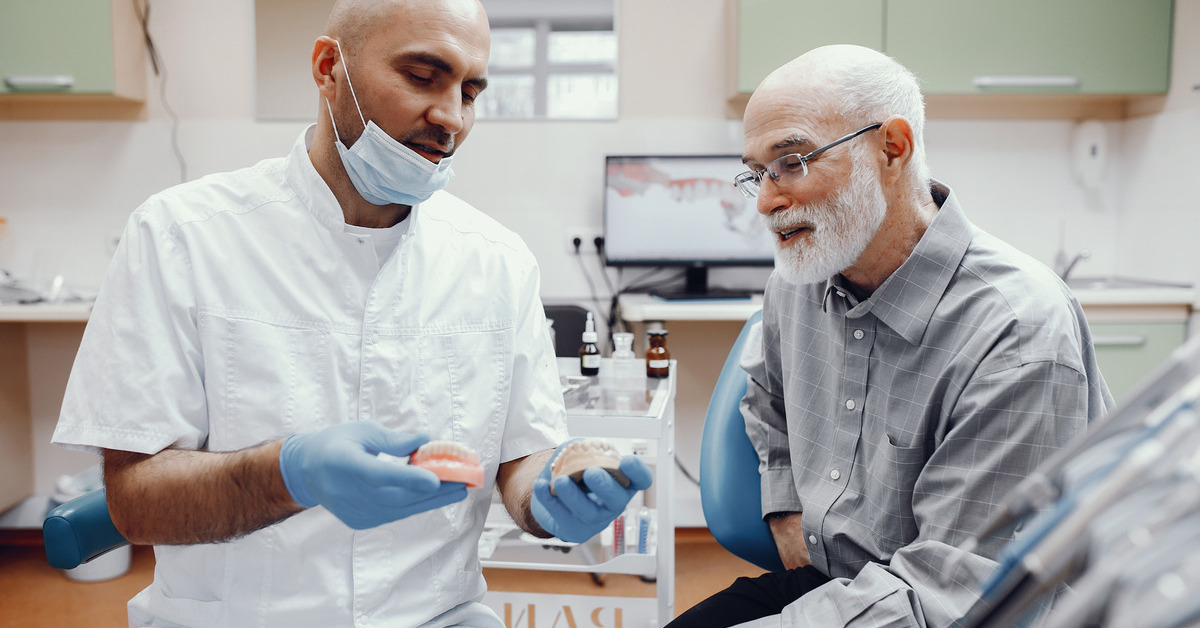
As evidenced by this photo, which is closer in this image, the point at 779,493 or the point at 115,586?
the point at 779,493

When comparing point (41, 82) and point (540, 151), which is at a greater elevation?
point (41, 82)

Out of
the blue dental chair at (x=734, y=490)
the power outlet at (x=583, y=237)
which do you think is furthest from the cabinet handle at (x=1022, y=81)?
the blue dental chair at (x=734, y=490)

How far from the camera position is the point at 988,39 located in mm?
2725

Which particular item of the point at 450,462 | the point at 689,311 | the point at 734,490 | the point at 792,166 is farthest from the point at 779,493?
the point at 689,311

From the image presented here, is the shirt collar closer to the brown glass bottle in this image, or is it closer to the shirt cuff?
the shirt cuff

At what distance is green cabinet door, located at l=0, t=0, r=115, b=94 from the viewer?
8.80ft

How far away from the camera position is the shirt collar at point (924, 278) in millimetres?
1141

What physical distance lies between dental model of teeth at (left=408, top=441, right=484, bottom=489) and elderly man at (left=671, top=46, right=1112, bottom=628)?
51cm

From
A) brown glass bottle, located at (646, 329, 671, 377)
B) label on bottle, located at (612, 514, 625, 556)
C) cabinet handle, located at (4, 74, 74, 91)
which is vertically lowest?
label on bottle, located at (612, 514, 625, 556)

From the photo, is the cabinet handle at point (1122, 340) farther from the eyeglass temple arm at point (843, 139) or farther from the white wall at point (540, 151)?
the eyeglass temple arm at point (843, 139)

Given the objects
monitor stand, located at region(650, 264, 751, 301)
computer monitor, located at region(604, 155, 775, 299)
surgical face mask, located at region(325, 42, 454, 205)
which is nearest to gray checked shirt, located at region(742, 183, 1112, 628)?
surgical face mask, located at region(325, 42, 454, 205)

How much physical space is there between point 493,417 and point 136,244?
1.78 ft

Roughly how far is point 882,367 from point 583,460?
517mm

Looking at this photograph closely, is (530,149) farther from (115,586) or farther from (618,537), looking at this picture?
(115,586)
